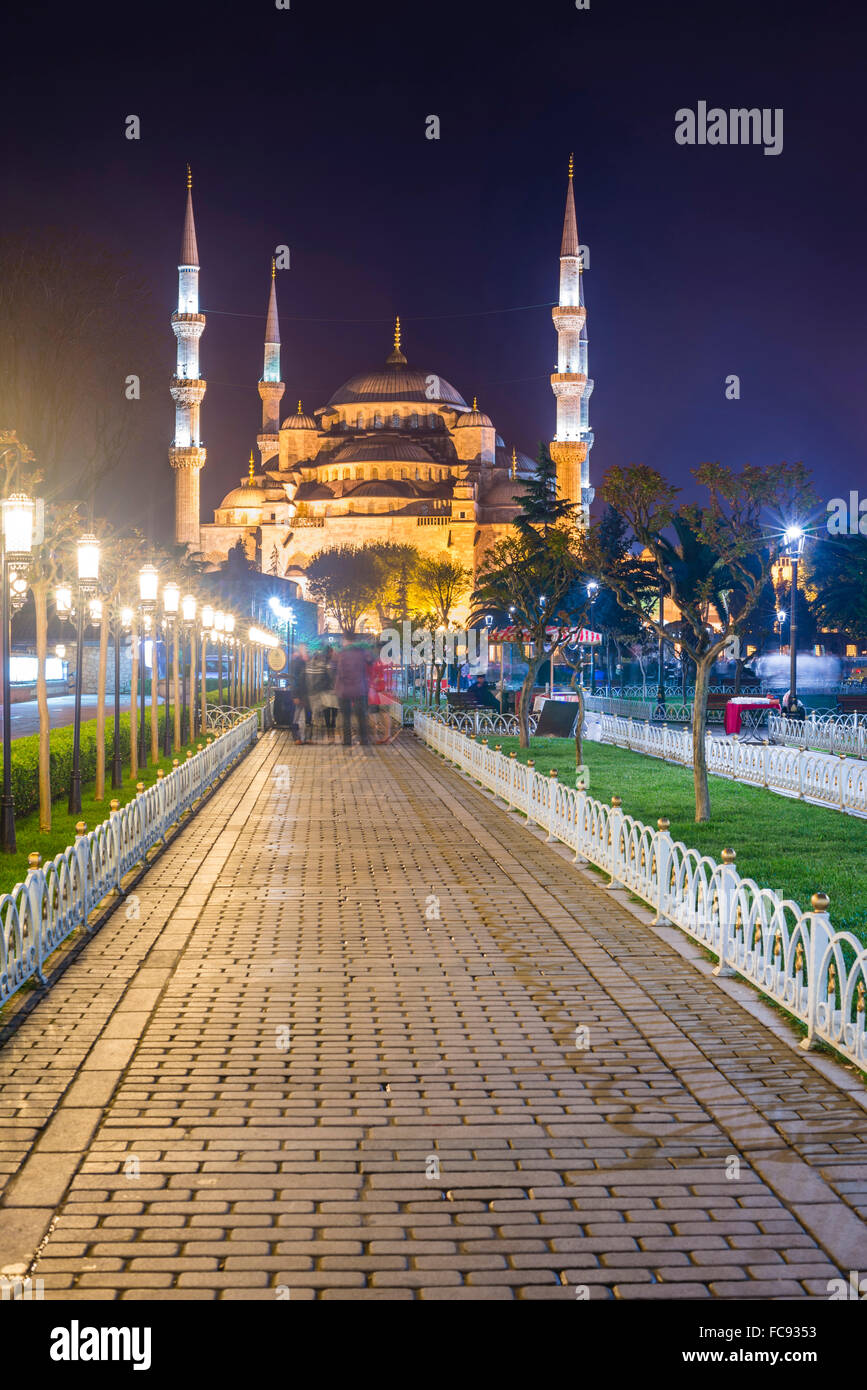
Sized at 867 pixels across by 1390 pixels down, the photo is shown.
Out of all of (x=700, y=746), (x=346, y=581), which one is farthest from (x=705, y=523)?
(x=346, y=581)

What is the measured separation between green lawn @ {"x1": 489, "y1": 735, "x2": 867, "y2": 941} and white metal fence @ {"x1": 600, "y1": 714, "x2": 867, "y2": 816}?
356 mm

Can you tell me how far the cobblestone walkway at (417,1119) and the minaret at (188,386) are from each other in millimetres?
64878

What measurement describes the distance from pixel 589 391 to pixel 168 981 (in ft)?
262

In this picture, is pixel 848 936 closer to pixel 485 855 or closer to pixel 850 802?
pixel 485 855

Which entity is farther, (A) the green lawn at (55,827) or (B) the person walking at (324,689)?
(B) the person walking at (324,689)

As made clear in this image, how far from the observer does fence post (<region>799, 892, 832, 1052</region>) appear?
5715 millimetres

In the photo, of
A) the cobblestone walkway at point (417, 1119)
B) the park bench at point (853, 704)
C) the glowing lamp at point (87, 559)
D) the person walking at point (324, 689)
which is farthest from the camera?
the person walking at point (324, 689)

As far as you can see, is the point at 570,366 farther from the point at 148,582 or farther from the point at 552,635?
the point at 148,582

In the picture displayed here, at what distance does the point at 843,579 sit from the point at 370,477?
191 feet

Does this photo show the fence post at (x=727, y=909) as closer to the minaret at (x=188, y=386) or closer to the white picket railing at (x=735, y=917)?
the white picket railing at (x=735, y=917)

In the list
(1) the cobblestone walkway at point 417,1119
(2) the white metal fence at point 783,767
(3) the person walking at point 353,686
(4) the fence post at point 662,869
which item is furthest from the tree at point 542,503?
(1) the cobblestone walkway at point 417,1119

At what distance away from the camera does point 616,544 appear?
57.3m

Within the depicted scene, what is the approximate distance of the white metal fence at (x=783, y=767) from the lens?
15.1 meters
